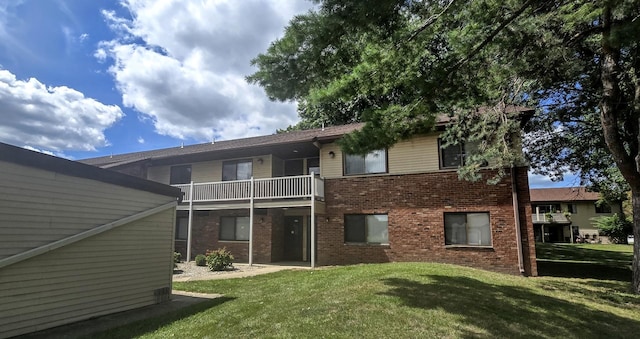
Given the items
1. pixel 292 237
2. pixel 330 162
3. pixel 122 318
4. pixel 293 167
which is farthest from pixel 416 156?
pixel 122 318

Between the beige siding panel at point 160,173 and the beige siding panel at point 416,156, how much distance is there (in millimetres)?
12229

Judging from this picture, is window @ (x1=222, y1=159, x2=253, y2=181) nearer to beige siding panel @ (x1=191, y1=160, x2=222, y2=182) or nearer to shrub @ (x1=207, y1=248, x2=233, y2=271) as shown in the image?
beige siding panel @ (x1=191, y1=160, x2=222, y2=182)

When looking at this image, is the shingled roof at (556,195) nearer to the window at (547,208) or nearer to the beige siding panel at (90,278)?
the window at (547,208)

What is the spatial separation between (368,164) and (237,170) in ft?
22.5

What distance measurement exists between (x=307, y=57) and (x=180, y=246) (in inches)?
621

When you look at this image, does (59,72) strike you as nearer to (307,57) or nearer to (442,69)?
(307,57)

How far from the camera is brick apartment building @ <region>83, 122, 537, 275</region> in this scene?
40.4 ft

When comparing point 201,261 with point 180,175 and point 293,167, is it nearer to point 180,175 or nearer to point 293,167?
point 180,175

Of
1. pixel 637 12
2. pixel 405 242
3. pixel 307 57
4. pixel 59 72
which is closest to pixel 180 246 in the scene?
pixel 59 72

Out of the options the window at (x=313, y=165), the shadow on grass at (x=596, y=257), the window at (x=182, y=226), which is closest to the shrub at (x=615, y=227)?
the shadow on grass at (x=596, y=257)

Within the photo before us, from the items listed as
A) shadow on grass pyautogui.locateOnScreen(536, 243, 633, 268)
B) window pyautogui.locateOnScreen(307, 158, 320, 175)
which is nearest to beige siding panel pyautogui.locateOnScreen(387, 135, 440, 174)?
window pyautogui.locateOnScreen(307, 158, 320, 175)

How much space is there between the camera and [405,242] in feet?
44.1

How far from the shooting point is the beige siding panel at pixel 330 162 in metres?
15.1

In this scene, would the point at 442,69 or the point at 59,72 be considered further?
the point at 59,72
